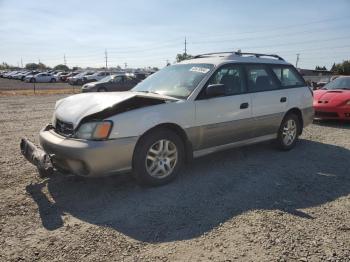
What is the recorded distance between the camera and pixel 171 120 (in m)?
4.30

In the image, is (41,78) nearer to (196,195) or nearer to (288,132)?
(288,132)

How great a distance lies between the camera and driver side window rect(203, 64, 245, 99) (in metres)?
4.99

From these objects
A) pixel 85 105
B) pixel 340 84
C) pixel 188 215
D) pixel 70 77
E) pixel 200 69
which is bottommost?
pixel 188 215

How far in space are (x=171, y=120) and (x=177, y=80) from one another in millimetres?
990

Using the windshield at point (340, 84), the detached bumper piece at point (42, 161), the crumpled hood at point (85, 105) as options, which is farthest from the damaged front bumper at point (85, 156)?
the windshield at point (340, 84)

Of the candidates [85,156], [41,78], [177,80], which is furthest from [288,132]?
[41,78]

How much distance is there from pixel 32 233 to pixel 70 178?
1.46 metres

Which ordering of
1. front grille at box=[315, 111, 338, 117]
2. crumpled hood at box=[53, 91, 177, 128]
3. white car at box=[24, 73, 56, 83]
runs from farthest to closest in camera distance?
1. white car at box=[24, 73, 56, 83]
2. front grille at box=[315, 111, 338, 117]
3. crumpled hood at box=[53, 91, 177, 128]

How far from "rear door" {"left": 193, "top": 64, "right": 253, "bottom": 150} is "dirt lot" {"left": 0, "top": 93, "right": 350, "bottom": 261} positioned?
1.62 ft

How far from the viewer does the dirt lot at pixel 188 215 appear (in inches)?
114

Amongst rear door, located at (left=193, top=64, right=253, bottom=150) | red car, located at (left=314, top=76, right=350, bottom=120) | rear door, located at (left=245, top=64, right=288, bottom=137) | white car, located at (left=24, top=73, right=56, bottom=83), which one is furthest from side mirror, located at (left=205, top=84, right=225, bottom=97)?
white car, located at (left=24, top=73, right=56, bottom=83)

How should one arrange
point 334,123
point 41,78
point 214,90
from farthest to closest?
1. point 41,78
2. point 334,123
3. point 214,90

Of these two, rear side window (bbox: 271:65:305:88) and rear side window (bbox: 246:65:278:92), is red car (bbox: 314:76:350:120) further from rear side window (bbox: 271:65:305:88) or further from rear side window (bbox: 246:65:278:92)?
rear side window (bbox: 246:65:278:92)

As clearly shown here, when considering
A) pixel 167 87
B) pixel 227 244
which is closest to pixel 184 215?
pixel 227 244
